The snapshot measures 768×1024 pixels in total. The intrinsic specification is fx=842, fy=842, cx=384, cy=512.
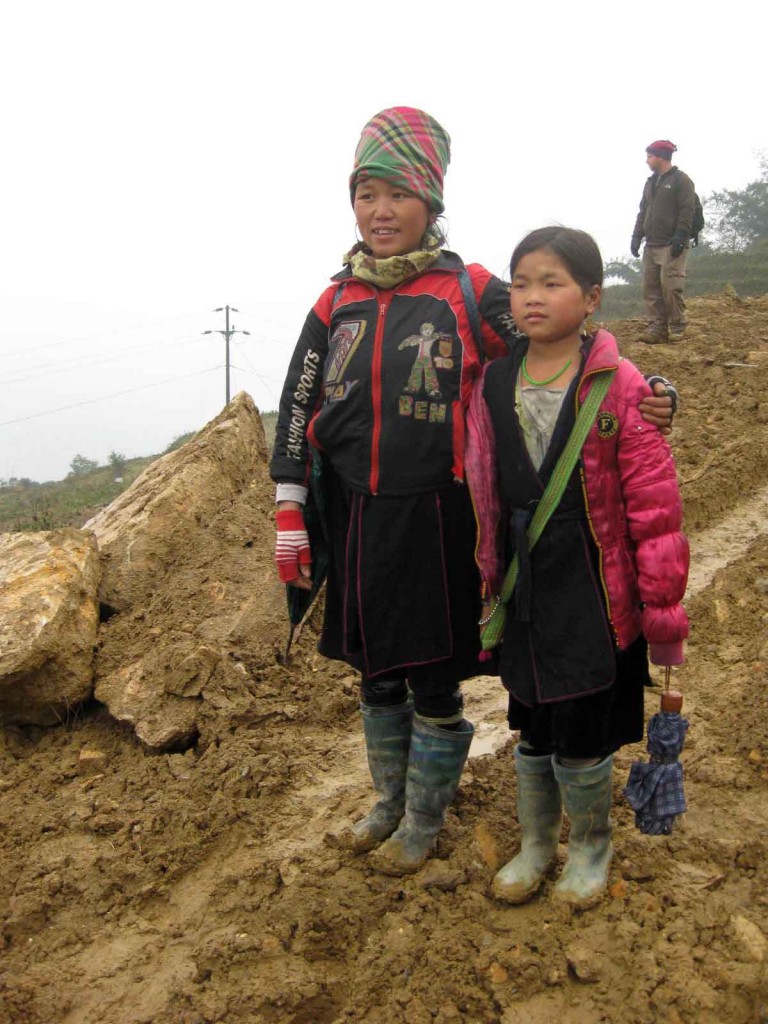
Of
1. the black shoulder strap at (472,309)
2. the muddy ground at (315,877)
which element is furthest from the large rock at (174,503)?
the black shoulder strap at (472,309)

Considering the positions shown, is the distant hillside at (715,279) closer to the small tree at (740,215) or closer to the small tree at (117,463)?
the small tree at (740,215)

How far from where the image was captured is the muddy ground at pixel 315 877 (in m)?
2.02

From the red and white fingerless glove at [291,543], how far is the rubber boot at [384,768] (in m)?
0.46

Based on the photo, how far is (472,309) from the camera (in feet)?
7.09

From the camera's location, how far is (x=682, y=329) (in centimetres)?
848

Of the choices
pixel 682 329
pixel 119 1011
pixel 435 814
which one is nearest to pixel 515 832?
pixel 435 814

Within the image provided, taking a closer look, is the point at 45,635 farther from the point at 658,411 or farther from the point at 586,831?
the point at 658,411

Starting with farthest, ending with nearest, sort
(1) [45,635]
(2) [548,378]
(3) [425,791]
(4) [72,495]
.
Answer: (4) [72,495]
(1) [45,635]
(3) [425,791]
(2) [548,378]

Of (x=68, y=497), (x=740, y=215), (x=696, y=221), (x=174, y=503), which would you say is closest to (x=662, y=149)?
(x=696, y=221)

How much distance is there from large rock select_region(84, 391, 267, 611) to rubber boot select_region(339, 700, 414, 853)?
1951mm

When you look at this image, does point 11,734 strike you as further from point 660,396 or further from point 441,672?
point 660,396

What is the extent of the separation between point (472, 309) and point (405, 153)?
445mm

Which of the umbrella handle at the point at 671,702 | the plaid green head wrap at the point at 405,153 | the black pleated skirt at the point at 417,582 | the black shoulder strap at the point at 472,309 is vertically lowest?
the umbrella handle at the point at 671,702

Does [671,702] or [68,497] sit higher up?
[671,702]
